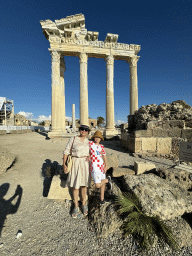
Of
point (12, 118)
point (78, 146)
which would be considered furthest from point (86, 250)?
point (12, 118)

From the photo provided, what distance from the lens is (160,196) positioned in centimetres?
243

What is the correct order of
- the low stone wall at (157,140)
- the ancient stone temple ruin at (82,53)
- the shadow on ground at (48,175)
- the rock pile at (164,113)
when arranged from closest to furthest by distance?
the shadow on ground at (48,175) < the low stone wall at (157,140) < the rock pile at (164,113) < the ancient stone temple ruin at (82,53)

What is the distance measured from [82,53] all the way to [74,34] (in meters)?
2.46

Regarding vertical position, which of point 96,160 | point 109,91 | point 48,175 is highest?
point 109,91

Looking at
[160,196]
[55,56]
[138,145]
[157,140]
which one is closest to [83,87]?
[55,56]

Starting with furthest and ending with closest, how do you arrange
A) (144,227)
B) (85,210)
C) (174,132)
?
(174,132) → (85,210) → (144,227)

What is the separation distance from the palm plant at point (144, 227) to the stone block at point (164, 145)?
201 inches

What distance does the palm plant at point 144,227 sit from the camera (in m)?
1.82

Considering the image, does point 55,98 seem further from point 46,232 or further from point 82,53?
point 46,232

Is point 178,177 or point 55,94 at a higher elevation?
point 55,94

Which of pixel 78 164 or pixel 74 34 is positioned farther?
pixel 74 34

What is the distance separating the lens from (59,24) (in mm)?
13227

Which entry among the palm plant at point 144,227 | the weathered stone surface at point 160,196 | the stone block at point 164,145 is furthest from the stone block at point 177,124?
the palm plant at point 144,227

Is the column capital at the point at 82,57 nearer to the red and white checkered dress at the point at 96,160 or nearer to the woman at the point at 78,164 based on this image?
the woman at the point at 78,164
